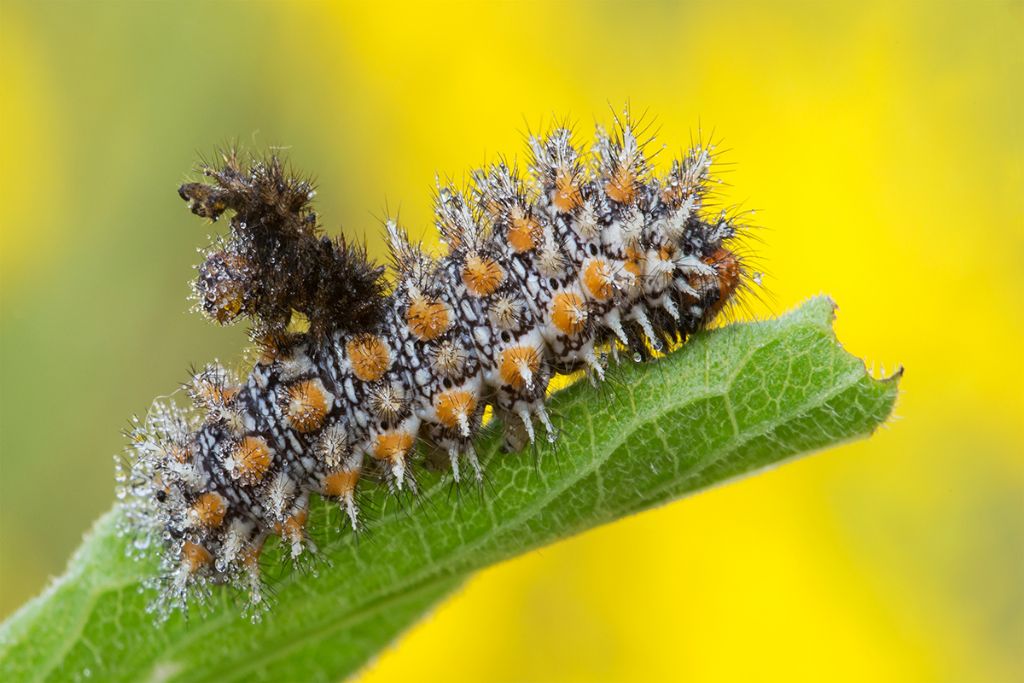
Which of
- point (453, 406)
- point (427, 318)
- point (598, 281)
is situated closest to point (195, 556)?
point (453, 406)

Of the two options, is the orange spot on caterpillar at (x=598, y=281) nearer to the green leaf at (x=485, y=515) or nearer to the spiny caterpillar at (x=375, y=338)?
the spiny caterpillar at (x=375, y=338)

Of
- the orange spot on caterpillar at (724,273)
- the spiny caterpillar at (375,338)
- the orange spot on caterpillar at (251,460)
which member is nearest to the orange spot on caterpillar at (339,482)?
the spiny caterpillar at (375,338)

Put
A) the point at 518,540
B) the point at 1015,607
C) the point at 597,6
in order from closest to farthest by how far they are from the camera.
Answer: the point at 518,540 → the point at 1015,607 → the point at 597,6

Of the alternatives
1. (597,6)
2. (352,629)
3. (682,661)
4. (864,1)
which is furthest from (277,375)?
(864,1)

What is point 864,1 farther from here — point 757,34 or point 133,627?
point 133,627

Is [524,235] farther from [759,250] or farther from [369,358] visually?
[759,250]

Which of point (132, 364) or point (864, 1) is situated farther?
point (132, 364)

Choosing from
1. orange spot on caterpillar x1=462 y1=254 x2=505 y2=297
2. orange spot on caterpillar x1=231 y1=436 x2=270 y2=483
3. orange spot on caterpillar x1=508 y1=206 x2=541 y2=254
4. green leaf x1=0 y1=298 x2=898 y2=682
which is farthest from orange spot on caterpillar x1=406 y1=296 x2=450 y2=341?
orange spot on caterpillar x1=231 y1=436 x2=270 y2=483

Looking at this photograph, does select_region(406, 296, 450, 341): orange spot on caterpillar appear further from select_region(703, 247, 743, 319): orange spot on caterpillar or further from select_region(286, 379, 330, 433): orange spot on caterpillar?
select_region(703, 247, 743, 319): orange spot on caterpillar
